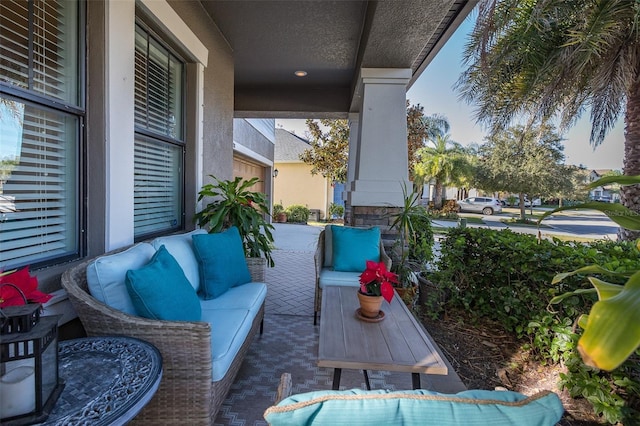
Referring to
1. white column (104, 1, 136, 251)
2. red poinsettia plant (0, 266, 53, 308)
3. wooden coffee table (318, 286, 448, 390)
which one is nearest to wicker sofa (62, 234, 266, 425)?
red poinsettia plant (0, 266, 53, 308)

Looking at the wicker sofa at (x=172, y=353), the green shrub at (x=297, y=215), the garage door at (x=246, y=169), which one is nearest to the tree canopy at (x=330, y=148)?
the garage door at (x=246, y=169)

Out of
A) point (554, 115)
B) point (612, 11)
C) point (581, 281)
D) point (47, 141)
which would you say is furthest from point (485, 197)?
point (47, 141)

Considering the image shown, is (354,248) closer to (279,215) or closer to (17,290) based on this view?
(17,290)

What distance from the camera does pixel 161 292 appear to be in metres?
1.66

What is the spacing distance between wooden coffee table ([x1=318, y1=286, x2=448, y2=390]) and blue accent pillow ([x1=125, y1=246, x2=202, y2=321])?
77 cm

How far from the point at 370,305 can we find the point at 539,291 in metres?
1.39

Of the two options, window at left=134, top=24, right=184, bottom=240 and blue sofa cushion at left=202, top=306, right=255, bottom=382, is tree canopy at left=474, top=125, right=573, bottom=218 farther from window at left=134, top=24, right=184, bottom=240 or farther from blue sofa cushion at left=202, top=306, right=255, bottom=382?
blue sofa cushion at left=202, top=306, right=255, bottom=382

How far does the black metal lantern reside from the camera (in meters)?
0.95

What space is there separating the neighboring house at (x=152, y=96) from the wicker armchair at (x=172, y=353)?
0.41 m

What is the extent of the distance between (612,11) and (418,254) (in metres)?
3.12

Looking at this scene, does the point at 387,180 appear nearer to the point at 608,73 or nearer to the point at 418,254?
the point at 418,254

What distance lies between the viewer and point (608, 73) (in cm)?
388

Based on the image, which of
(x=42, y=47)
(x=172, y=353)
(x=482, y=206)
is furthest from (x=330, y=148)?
(x=482, y=206)

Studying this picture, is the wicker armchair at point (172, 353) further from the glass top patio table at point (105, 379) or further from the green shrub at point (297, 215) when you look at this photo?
the green shrub at point (297, 215)
